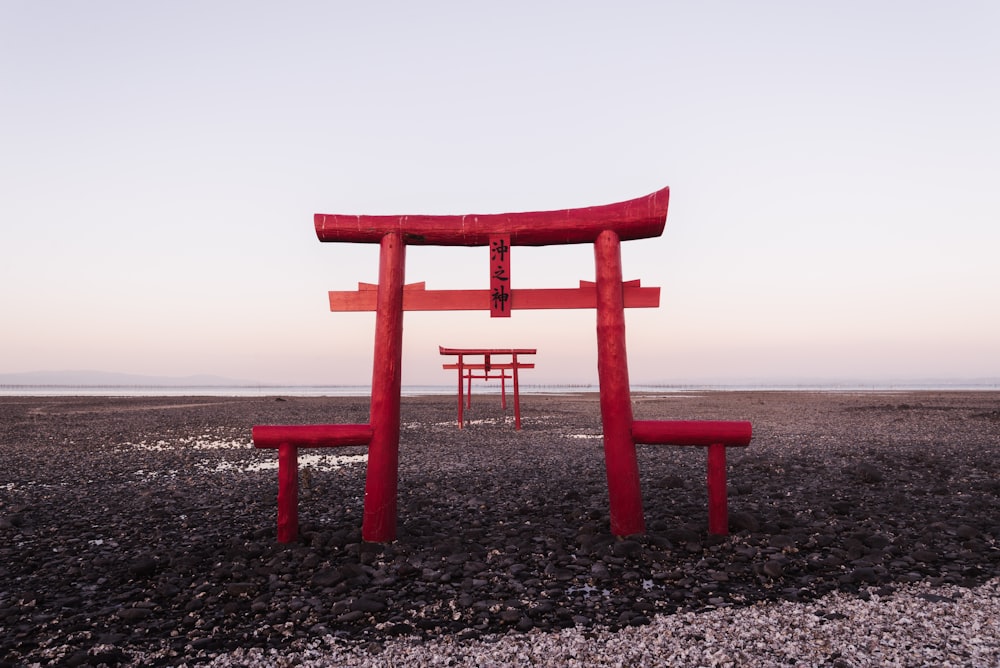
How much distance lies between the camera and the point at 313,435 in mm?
5285

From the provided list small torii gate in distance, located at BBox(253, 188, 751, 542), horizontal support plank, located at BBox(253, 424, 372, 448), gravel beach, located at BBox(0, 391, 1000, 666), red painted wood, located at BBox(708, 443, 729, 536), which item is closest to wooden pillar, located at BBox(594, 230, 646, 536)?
small torii gate in distance, located at BBox(253, 188, 751, 542)

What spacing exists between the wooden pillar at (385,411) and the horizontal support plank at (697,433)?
2.36 metres

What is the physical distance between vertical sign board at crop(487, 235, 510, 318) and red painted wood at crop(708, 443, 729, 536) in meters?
2.40

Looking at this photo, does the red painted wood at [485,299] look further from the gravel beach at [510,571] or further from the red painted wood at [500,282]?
the gravel beach at [510,571]

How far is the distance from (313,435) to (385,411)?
70 cm

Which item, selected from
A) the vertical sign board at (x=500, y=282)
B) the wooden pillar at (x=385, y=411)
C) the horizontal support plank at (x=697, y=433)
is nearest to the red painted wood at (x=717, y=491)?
the horizontal support plank at (x=697, y=433)

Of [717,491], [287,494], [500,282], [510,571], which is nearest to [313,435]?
[287,494]

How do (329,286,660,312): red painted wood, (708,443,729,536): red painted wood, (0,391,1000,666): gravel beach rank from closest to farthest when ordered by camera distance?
(0,391,1000,666): gravel beach < (708,443,729,536): red painted wood < (329,286,660,312): red painted wood

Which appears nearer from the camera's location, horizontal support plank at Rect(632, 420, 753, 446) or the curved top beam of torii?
horizontal support plank at Rect(632, 420, 753, 446)

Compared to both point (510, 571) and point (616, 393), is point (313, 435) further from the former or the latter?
point (616, 393)

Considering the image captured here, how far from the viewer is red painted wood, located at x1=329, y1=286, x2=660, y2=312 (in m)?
5.53

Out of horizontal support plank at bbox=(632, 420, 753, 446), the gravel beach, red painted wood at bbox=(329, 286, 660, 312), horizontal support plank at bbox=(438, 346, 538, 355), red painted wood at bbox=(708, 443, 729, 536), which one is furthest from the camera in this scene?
horizontal support plank at bbox=(438, 346, 538, 355)

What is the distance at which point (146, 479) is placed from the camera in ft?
29.9

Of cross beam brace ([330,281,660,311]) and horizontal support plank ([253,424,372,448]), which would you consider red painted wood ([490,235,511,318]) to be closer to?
cross beam brace ([330,281,660,311])
